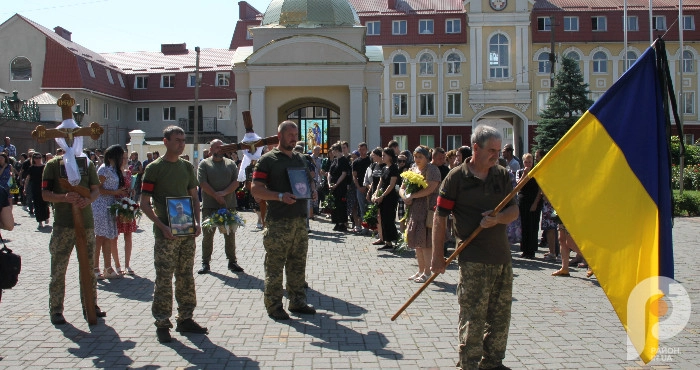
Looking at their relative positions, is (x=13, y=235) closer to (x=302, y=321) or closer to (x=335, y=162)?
(x=335, y=162)

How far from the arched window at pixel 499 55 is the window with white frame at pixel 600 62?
289 inches

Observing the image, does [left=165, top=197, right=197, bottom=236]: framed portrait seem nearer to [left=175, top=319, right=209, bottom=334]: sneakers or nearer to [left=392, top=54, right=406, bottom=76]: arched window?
[left=175, top=319, right=209, bottom=334]: sneakers

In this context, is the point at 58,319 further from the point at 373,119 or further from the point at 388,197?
the point at 373,119

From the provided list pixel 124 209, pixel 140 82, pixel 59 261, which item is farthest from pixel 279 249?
pixel 140 82

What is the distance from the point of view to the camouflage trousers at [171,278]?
674 cm

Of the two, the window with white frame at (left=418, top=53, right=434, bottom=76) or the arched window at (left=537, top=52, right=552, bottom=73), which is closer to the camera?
the arched window at (left=537, top=52, right=552, bottom=73)

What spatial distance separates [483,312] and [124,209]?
6528 mm

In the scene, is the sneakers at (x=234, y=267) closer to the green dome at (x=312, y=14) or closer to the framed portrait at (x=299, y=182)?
the framed portrait at (x=299, y=182)

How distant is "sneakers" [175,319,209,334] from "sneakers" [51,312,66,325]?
4.41 feet

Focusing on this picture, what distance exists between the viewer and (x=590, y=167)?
5.28m

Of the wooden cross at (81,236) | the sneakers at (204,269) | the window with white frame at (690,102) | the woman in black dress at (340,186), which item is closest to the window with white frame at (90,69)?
the woman in black dress at (340,186)

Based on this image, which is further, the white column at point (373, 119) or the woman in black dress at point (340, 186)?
the white column at point (373, 119)

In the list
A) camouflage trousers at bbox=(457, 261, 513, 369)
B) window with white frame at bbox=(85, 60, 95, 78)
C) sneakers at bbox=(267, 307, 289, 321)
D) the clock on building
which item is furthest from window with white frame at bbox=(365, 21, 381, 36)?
camouflage trousers at bbox=(457, 261, 513, 369)

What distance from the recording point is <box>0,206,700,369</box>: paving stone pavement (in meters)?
6.06
